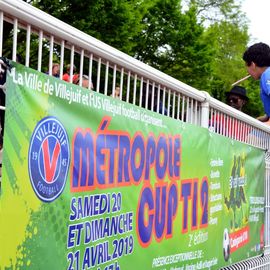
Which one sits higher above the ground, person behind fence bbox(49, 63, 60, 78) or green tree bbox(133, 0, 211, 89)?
green tree bbox(133, 0, 211, 89)

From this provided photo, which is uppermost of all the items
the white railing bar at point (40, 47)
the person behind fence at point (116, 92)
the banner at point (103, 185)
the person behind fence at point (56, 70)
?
the white railing bar at point (40, 47)

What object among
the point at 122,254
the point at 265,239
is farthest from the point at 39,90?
the point at 265,239

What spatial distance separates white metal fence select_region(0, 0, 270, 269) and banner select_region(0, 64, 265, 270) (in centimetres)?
17

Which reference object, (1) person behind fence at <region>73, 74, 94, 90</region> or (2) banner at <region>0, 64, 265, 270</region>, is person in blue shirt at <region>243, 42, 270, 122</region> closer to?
(2) banner at <region>0, 64, 265, 270</region>

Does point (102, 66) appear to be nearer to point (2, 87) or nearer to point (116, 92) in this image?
point (116, 92)

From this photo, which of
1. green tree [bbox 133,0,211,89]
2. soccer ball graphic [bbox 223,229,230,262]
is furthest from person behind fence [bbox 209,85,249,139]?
green tree [bbox 133,0,211,89]

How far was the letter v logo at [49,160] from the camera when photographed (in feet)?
10.3

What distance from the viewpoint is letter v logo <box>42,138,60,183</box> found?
10.3 feet

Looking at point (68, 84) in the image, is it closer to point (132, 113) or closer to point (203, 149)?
point (132, 113)

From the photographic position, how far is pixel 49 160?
3.15 metres

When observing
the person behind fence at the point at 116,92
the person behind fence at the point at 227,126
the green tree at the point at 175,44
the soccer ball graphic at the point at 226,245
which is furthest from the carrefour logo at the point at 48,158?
the green tree at the point at 175,44

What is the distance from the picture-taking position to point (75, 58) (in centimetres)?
369

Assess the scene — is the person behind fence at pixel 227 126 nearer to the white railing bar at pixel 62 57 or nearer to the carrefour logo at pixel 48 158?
the white railing bar at pixel 62 57

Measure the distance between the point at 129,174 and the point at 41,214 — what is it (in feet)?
3.30
